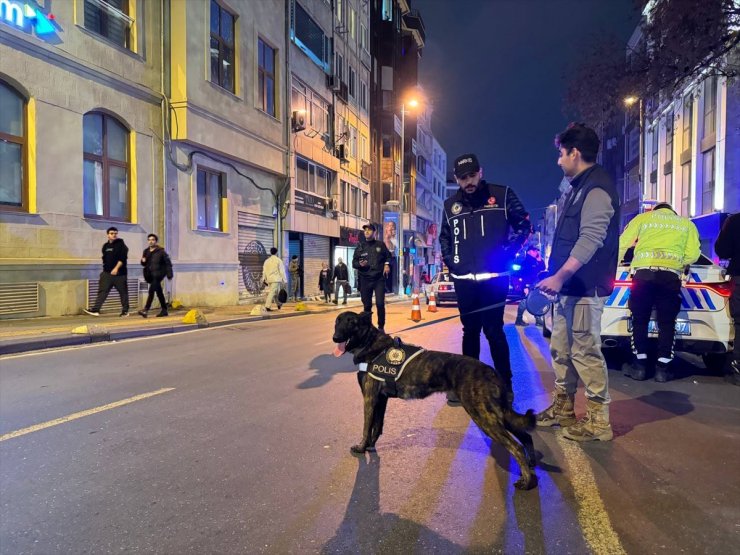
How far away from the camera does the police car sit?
5.86 meters

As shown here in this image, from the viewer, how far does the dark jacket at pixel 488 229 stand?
429 centimetres

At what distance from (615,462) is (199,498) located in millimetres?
2736

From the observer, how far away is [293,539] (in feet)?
8.14

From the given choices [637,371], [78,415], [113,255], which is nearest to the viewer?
[78,415]

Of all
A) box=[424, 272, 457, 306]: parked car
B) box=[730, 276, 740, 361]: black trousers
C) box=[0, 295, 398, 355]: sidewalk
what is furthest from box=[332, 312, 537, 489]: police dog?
box=[424, 272, 457, 306]: parked car

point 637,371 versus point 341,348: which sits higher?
point 341,348

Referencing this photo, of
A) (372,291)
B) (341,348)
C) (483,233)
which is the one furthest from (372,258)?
(341,348)

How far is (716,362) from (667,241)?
78.6 inches

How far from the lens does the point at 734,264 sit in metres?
5.84

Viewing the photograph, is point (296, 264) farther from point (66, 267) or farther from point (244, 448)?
point (244, 448)

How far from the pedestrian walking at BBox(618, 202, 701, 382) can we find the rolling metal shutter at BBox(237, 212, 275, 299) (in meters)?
14.7

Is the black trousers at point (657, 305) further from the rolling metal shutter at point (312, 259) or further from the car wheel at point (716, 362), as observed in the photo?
the rolling metal shutter at point (312, 259)

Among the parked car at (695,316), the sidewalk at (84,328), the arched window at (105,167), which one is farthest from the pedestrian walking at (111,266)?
the parked car at (695,316)

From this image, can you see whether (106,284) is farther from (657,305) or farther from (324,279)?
(324,279)
